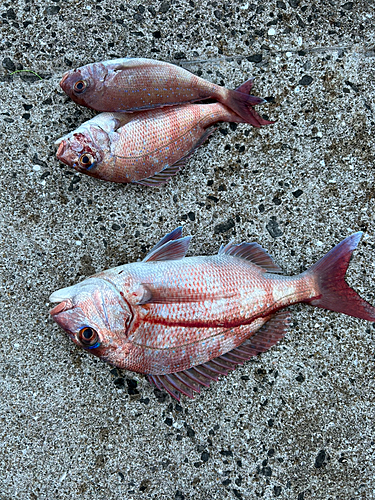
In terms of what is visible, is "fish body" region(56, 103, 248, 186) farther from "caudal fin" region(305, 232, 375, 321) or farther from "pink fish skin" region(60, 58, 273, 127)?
"caudal fin" region(305, 232, 375, 321)

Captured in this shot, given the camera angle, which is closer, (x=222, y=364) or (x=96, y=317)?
(x=96, y=317)

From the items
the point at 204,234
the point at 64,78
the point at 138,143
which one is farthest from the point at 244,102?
the point at 64,78

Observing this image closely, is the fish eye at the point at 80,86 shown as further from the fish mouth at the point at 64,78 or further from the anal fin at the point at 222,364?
the anal fin at the point at 222,364

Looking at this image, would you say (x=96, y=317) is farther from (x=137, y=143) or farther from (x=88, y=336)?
(x=137, y=143)

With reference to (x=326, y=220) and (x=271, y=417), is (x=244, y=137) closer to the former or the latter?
(x=326, y=220)

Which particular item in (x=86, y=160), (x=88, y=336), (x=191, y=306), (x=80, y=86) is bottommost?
(x=88, y=336)

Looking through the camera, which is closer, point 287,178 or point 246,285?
point 246,285

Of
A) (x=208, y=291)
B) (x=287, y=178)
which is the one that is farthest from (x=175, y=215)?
(x=287, y=178)

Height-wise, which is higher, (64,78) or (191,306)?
(64,78)
